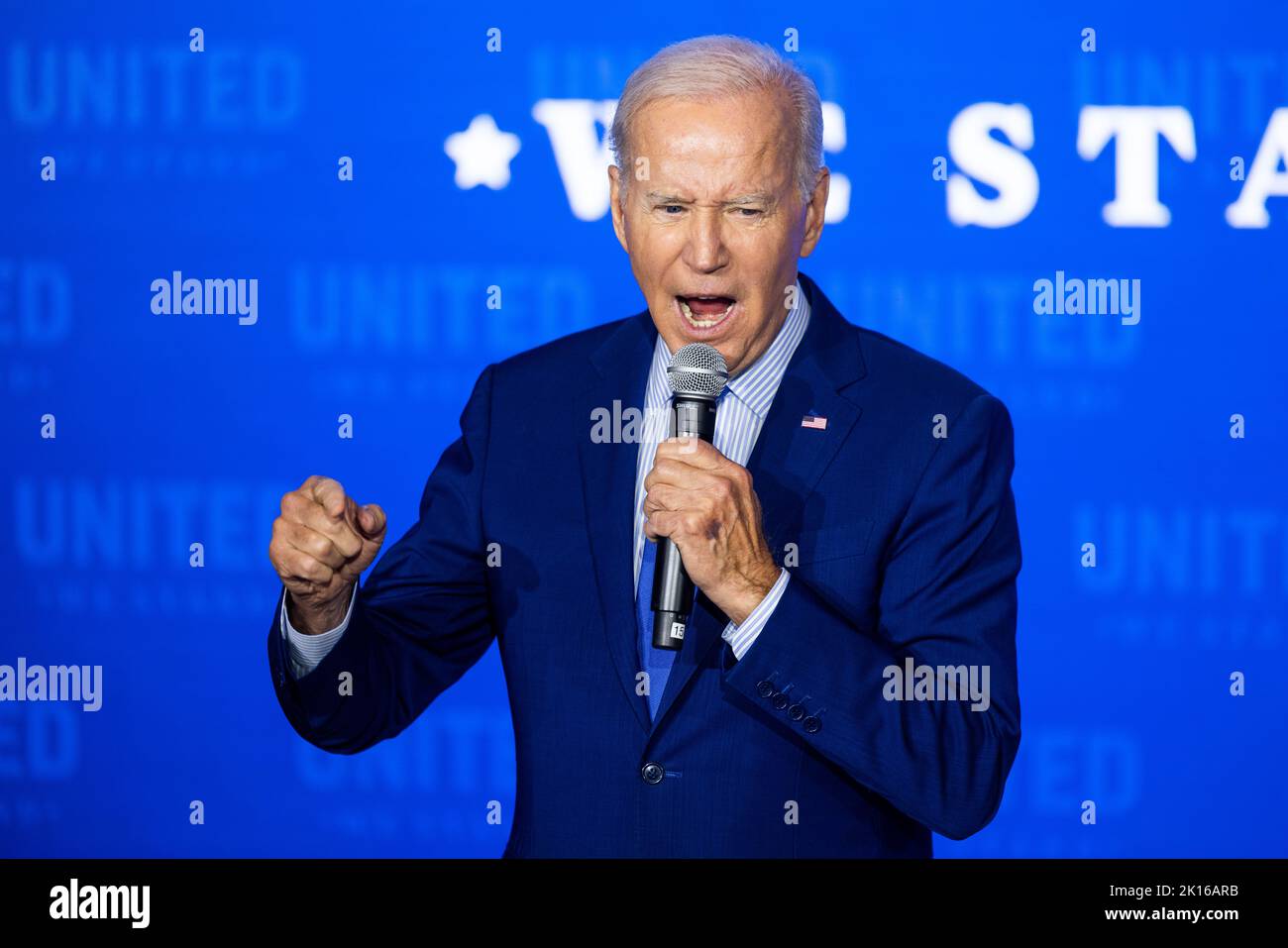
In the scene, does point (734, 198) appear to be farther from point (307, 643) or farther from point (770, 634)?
point (307, 643)

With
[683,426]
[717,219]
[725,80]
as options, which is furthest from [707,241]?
[683,426]

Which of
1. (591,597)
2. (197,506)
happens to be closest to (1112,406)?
(591,597)

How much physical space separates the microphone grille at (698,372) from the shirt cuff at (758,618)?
247 millimetres

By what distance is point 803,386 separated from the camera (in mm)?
2105

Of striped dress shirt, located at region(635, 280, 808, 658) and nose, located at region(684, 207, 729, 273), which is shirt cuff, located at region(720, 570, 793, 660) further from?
nose, located at region(684, 207, 729, 273)

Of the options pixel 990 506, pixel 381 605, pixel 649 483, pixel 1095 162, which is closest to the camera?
pixel 649 483

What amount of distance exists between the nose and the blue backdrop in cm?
146

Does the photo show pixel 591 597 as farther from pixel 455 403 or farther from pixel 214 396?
pixel 214 396

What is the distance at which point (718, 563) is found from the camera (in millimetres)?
1788

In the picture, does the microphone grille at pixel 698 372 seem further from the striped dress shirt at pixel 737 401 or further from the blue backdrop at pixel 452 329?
the blue backdrop at pixel 452 329

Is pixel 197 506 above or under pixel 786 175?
under

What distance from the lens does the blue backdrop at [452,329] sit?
137 inches

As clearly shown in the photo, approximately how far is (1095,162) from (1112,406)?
1.85 feet

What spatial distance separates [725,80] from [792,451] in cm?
51
